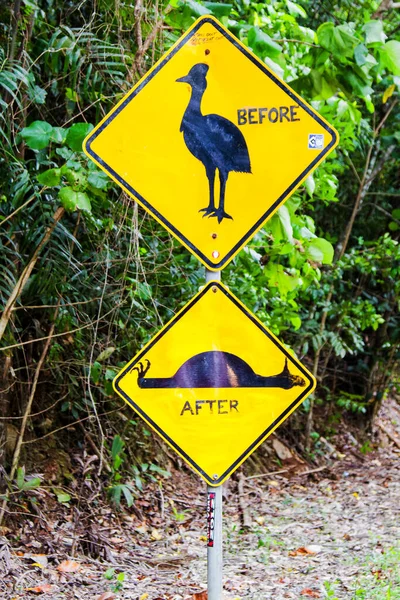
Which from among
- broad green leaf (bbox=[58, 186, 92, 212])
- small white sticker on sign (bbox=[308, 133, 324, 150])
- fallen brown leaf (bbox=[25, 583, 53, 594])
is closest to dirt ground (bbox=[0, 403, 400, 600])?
fallen brown leaf (bbox=[25, 583, 53, 594])

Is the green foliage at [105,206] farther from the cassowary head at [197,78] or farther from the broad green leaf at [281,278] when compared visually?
the cassowary head at [197,78]

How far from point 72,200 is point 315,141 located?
1.26 m

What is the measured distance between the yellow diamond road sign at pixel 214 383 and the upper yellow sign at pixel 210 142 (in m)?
0.24

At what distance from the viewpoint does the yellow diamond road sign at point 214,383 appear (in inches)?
107

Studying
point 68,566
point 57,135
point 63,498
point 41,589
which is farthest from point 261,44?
point 63,498

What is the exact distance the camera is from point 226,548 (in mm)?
5676

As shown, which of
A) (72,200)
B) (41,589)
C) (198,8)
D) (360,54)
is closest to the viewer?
(360,54)

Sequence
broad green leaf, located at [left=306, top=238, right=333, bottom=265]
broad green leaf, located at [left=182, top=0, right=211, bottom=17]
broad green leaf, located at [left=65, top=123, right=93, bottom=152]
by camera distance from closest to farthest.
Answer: broad green leaf, located at [left=182, top=0, right=211, bottom=17] < broad green leaf, located at [left=65, top=123, right=93, bottom=152] < broad green leaf, located at [left=306, top=238, right=333, bottom=265]

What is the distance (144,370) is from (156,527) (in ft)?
11.6

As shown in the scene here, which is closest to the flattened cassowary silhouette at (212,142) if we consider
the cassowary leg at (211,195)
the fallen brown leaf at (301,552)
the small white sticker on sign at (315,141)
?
the cassowary leg at (211,195)

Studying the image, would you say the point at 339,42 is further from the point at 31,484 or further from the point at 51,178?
the point at 31,484

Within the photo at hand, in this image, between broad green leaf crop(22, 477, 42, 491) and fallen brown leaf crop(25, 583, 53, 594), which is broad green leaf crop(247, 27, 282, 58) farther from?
fallen brown leaf crop(25, 583, 53, 594)

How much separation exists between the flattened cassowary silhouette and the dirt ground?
262 centimetres

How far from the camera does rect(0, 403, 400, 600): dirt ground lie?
14.6ft
